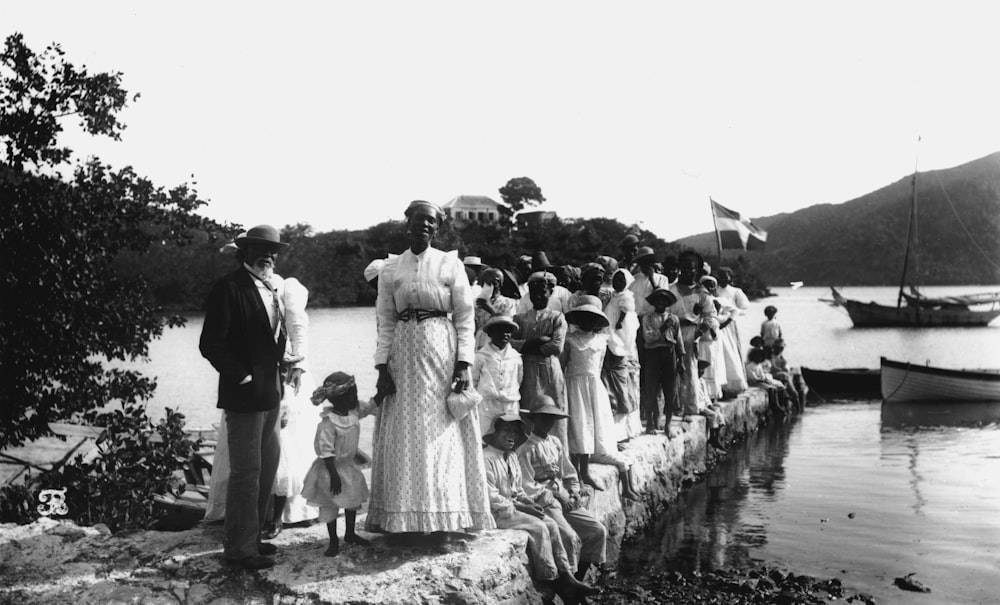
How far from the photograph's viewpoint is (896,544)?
8805 millimetres

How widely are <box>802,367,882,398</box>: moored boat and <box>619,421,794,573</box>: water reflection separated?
9.20 metres

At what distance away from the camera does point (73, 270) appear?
728 cm

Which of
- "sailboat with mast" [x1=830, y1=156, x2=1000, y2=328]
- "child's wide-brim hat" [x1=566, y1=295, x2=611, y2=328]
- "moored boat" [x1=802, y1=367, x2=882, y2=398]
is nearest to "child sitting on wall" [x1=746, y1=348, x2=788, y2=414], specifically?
"moored boat" [x1=802, y1=367, x2=882, y2=398]

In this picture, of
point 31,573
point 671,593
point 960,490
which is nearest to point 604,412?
point 671,593

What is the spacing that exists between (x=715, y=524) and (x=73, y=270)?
7.01 metres

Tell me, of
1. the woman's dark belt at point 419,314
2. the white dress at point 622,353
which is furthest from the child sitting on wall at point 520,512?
the white dress at point 622,353

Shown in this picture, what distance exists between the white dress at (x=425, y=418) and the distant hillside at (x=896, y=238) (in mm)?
90432

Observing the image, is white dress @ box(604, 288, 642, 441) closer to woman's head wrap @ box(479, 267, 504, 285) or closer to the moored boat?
woman's head wrap @ box(479, 267, 504, 285)

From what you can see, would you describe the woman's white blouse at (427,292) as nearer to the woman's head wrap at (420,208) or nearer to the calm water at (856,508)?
the woman's head wrap at (420,208)

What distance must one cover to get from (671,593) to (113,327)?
526cm

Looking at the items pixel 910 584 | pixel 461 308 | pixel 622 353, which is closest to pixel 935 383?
pixel 622 353

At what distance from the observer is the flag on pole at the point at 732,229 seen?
18.1 metres

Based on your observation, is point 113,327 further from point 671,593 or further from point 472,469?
point 671,593
